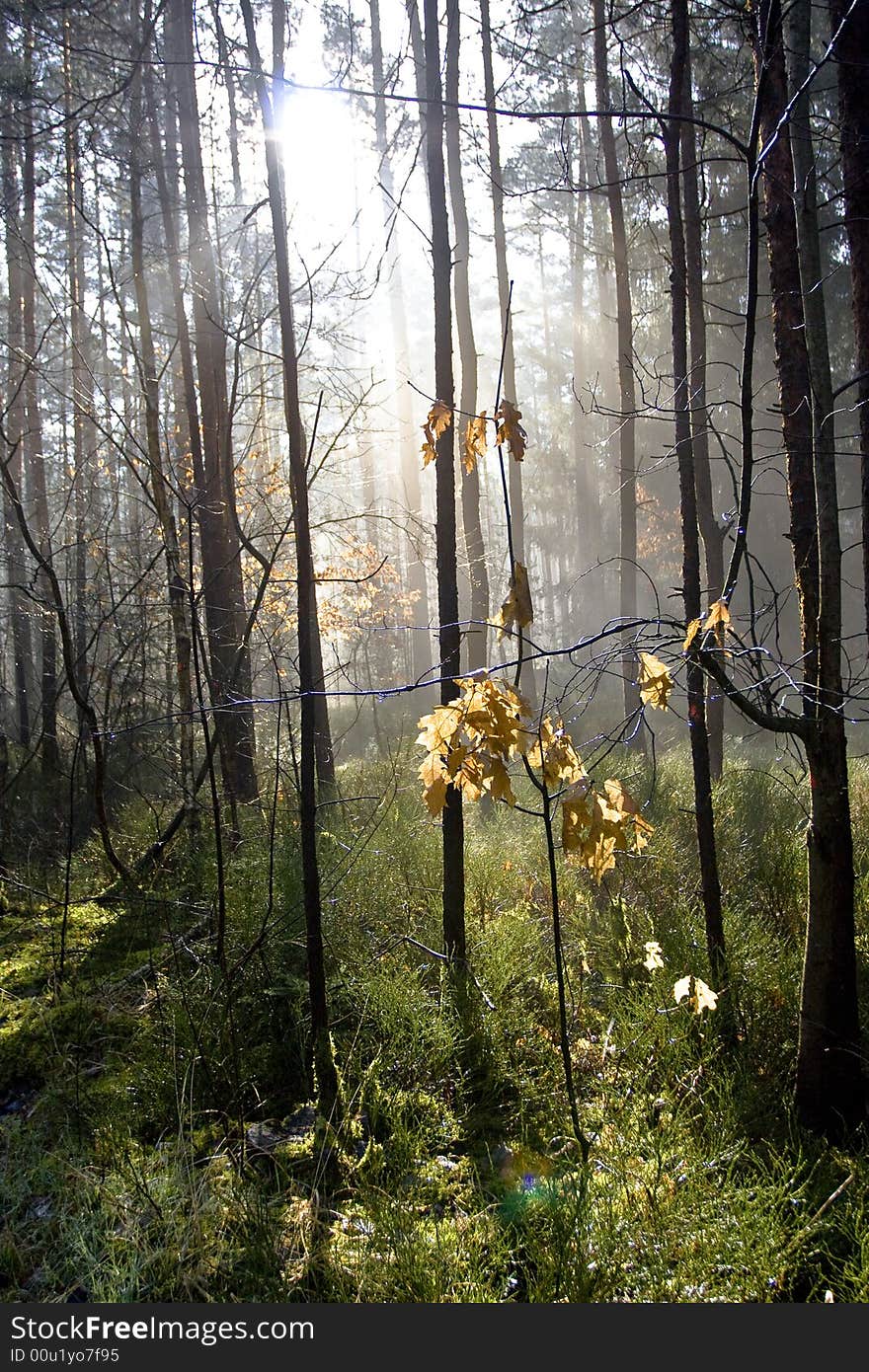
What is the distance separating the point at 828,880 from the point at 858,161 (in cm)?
409

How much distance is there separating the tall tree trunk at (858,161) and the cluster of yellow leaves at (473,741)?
9.39ft

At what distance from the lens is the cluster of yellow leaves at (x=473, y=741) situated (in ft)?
7.16

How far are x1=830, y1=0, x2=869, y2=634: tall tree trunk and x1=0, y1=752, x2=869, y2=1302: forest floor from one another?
2388mm

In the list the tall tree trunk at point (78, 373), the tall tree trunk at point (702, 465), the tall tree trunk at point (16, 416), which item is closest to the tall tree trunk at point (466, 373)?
the tall tree trunk at point (702, 465)

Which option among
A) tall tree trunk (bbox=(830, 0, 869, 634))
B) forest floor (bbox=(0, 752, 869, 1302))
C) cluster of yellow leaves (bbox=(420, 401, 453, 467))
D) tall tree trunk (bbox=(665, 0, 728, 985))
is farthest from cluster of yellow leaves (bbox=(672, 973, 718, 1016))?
cluster of yellow leaves (bbox=(420, 401, 453, 467))

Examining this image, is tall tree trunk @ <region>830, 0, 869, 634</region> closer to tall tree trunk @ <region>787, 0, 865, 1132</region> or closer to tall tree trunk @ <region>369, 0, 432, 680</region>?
tall tree trunk @ <region>787, 0, 865, 1132</region>

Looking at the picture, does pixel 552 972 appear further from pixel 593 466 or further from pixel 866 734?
pixel 593 466

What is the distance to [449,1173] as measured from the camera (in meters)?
3.01

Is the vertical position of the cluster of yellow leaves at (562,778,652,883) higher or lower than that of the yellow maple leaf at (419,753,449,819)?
lower

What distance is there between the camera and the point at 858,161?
14.5 ft

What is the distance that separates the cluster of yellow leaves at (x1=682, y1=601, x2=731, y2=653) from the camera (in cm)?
222

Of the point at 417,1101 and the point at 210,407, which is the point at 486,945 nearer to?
the point at 417,1101

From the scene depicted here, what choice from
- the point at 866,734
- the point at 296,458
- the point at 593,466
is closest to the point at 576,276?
the point at 593,466

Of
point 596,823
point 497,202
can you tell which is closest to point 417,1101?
point 596,823
